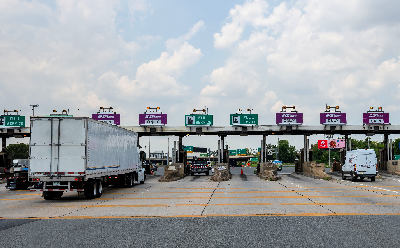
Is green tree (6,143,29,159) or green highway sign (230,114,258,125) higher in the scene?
green highway sign (230,114,258,125)

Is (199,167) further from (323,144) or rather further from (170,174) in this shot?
(323,144)

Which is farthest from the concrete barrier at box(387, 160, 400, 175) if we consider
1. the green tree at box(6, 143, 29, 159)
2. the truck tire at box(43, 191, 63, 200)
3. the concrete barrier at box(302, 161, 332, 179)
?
the green tree at box(6, 143, 29, 159)

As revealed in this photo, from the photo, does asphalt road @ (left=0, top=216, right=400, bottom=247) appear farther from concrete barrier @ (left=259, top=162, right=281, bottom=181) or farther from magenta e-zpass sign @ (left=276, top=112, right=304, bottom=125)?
magenta e-zpass sign @ (left=276, top=112, right=304, bottom=125)

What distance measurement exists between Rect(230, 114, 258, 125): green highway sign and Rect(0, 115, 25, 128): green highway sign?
25880 millimetres

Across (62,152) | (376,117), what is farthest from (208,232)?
Result: (376,117)

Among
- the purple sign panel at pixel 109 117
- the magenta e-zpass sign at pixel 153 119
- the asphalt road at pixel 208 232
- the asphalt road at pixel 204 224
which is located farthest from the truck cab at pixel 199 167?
the asphalt road at pixel 208 232

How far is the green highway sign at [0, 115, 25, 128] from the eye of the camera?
1945 inches

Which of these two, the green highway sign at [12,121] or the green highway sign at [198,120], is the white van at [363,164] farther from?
the green highway sign at [12,121]

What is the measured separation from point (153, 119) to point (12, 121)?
1767cm

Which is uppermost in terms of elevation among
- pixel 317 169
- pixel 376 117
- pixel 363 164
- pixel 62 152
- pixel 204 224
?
pixel 376 117

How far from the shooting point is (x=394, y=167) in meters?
44.2

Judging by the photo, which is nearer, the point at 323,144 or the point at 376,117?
the point at 376,117

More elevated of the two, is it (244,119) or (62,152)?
(244,119)

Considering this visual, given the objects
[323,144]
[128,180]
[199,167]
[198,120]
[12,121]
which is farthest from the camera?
[323,144]
